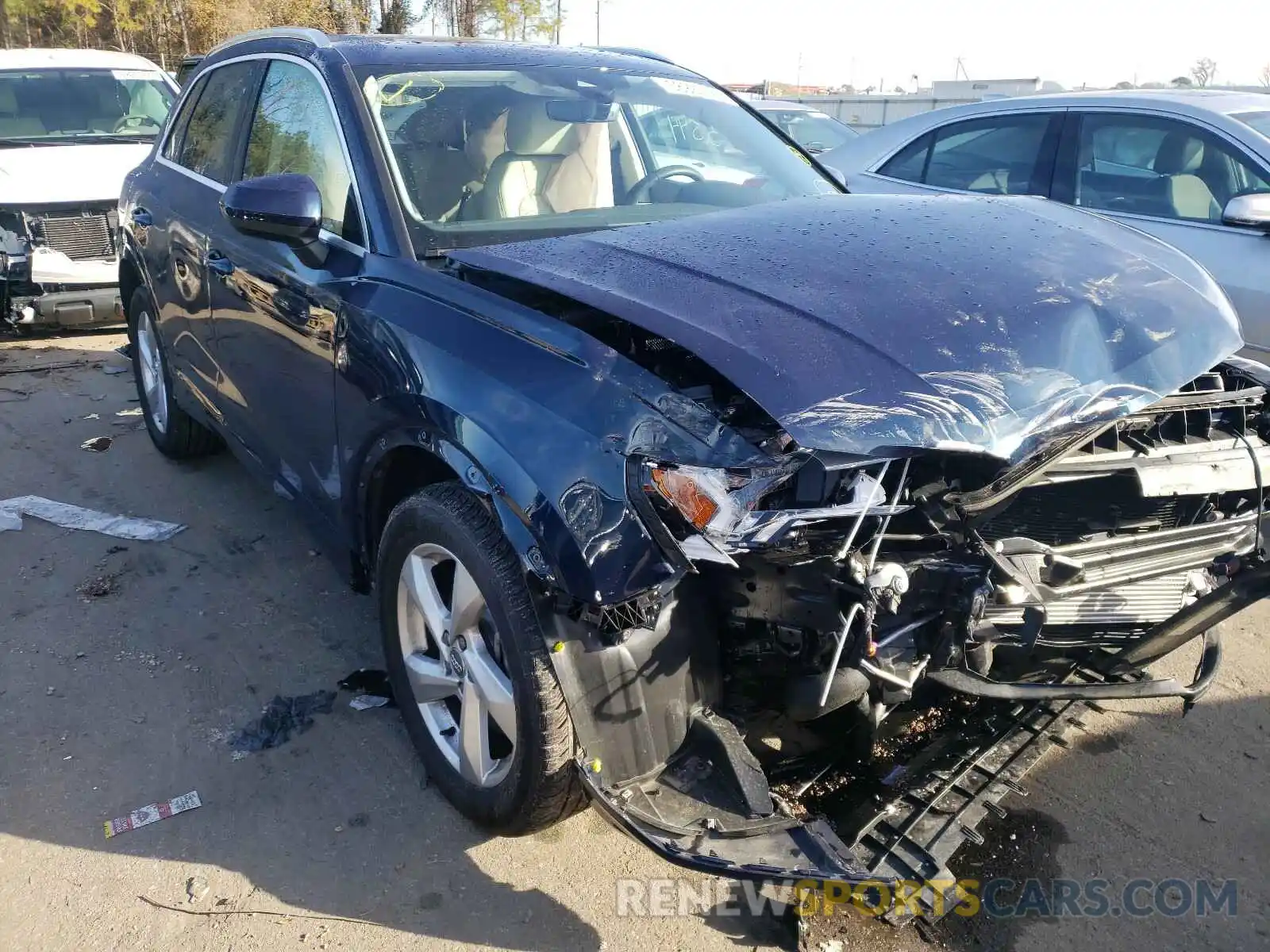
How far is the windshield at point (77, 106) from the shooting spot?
8.00 m

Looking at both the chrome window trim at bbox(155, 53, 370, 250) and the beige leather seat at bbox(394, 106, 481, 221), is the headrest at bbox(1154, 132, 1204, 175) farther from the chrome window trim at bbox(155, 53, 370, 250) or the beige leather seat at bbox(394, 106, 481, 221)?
the chrome window trim at bbox(155, 53, 370, 250)

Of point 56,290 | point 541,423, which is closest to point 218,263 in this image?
point 541,423

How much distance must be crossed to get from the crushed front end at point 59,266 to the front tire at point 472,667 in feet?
19.2

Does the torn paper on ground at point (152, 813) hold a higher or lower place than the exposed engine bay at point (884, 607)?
lower

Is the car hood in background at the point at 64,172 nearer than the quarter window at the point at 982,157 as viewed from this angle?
No

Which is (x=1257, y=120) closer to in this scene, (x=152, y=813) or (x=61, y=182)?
(x=152, y=813)

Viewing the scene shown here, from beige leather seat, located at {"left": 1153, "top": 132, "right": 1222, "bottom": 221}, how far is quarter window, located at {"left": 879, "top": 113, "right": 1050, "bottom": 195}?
0.59 meters

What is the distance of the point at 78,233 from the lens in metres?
7.30

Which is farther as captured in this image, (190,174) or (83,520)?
(83,520)

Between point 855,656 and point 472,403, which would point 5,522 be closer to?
point 472,403

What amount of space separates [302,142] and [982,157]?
396 cm

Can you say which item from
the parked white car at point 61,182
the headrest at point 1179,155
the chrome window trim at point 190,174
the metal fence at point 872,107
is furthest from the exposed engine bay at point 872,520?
the metal fence at point 872,107

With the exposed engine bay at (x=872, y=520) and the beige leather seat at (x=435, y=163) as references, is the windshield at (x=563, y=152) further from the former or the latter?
the exposed engine bay at (x=872, y=520)

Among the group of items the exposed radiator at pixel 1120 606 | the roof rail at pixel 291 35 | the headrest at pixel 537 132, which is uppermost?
the roof rail at pixel 291 35
